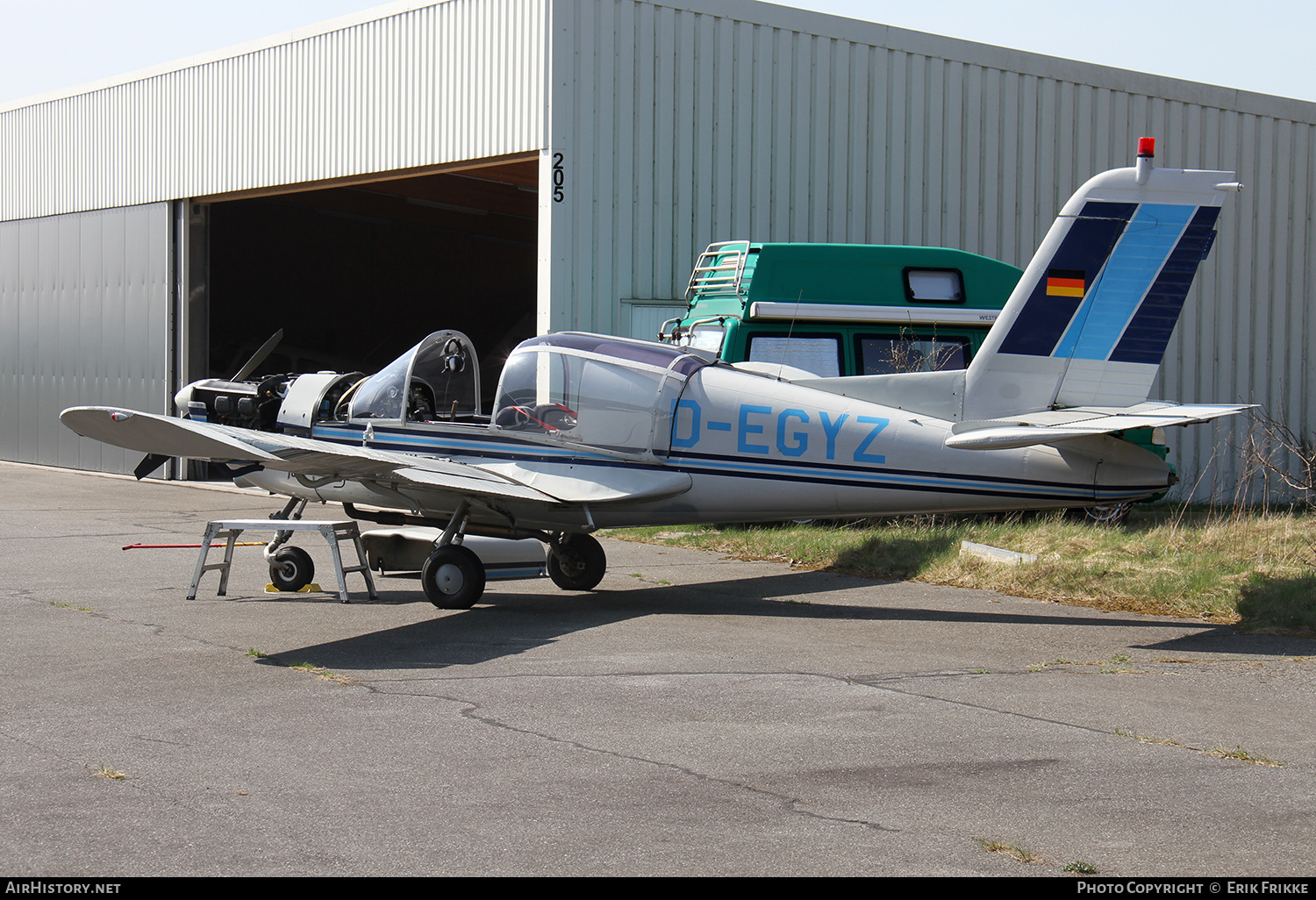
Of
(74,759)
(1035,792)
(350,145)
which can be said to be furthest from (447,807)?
(350,145)

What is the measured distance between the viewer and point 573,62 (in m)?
16.6

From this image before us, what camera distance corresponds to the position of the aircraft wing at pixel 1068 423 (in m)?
7.36

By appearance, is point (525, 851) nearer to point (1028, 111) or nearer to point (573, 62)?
point (573, 62)

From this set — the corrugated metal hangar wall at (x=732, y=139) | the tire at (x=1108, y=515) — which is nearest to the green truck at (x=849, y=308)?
the tire at (x=1108, y=515)

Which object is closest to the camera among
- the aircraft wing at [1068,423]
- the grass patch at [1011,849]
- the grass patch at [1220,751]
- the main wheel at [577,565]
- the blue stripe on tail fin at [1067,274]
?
the grass patch at [1011,849]

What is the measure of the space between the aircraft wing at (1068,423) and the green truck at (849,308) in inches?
177

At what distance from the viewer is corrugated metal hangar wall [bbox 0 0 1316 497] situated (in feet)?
55.3

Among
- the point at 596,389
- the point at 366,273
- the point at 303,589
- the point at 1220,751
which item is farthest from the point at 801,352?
the point at 366,273

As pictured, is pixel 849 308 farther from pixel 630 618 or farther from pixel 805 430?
pixel 630 618

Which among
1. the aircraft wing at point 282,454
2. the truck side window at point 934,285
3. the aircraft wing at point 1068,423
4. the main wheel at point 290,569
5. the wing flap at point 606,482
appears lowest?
the main wheel at point 290,569

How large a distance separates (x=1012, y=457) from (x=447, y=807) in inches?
205

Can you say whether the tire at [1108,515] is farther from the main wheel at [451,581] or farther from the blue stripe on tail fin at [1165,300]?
the main wheel at [451,581]

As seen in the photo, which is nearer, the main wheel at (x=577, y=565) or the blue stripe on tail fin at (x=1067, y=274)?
the blue stripe on tail fin at (x=1067, y=274)

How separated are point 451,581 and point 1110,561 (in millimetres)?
5259
